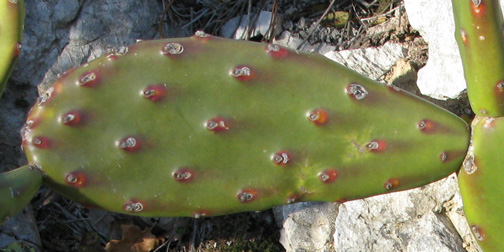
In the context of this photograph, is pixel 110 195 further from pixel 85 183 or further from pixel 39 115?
pixel 39 115

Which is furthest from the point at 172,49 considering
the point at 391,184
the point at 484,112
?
the point at 484,112

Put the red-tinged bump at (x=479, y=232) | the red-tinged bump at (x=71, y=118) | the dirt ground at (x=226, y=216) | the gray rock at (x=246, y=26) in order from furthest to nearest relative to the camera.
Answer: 1. the gray rock at (x=246, y=26)
2. the dirt ground at (x=226, y=216)
3. the red-tinged bump at (x=479, y=232)
4. the red-tinged bump at (x=71, y=118)

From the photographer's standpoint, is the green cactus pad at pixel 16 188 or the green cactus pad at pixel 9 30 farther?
the green cactus pad at pixel 9 30

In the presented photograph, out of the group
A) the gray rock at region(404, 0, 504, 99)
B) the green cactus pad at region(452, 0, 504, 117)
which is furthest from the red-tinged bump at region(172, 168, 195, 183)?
the gray rock at region(404, 0, 504, 99)

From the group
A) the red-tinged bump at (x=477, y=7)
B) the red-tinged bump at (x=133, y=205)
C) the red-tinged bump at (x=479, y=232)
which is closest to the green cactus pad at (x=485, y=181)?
the red-tinged bump at (x=479, y=232)

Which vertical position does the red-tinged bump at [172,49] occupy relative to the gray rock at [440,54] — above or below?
above

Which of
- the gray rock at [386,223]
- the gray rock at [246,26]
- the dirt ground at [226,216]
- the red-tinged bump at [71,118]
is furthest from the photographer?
the gray rock at [246,26]

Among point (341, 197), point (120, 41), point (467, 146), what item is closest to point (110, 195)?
point (341, 197)

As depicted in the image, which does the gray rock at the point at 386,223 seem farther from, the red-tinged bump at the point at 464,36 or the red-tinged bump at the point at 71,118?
the red-tinged bump at the point at 71,118
